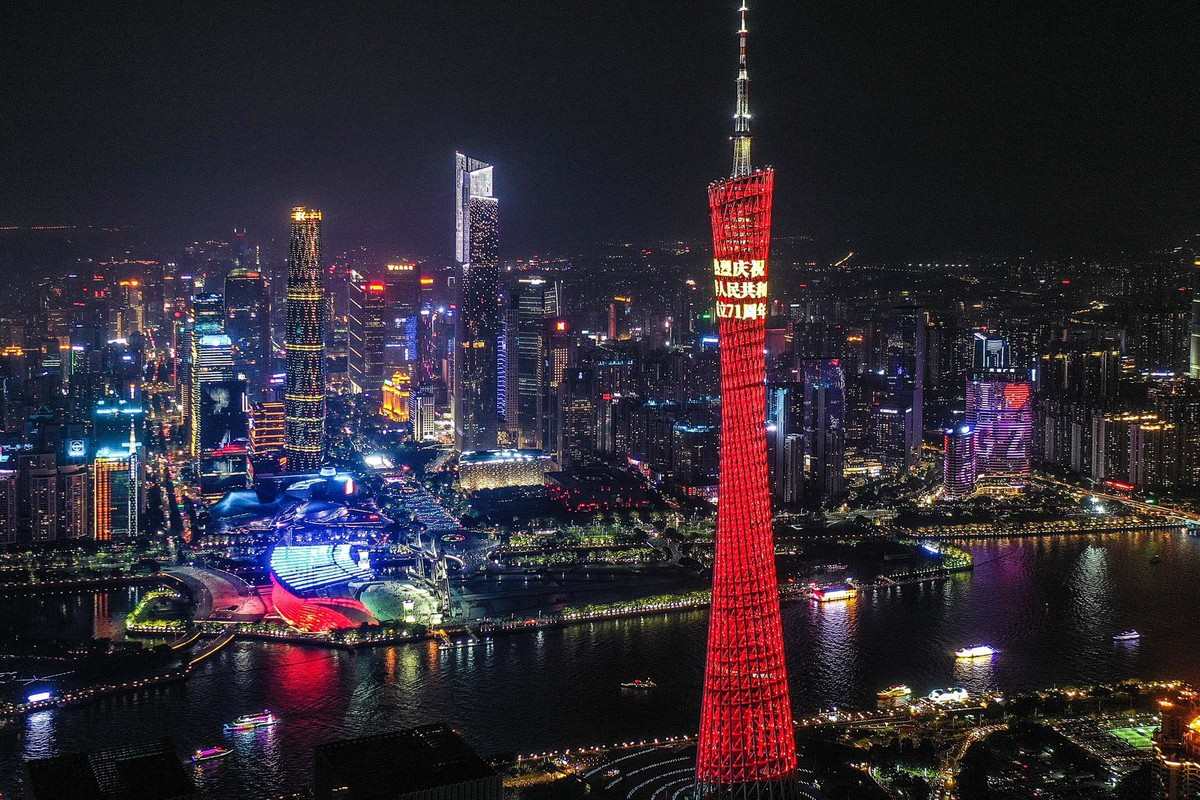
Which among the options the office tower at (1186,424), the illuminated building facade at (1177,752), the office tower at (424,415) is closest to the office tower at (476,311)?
the office tower at (424,415)

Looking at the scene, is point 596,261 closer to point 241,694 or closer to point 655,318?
point 655,318

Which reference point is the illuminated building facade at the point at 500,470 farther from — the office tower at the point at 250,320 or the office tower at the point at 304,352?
the office tower at the point at 250,320

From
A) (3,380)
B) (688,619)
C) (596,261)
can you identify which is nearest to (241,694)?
(688,619)

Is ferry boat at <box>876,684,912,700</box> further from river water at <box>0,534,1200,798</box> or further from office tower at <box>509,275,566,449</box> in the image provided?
office tower at <box>509,275,566,449</box>

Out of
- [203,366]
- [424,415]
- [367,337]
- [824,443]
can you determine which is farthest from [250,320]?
[824,443]

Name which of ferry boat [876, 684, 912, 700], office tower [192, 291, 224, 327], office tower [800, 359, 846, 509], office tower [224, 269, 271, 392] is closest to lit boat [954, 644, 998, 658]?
ferry boat [876, 684, 912, 700]
